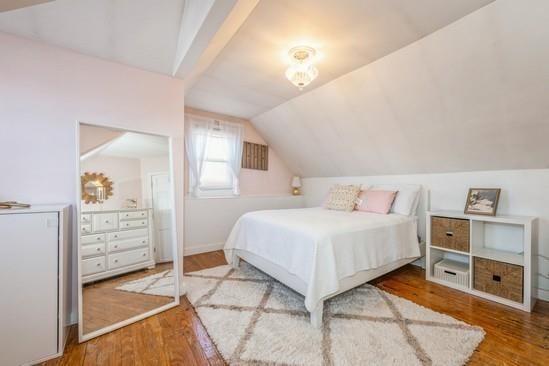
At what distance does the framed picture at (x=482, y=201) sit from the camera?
2207 millimetres

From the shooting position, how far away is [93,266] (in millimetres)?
1720

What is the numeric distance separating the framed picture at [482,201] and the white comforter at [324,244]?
22.0 inches

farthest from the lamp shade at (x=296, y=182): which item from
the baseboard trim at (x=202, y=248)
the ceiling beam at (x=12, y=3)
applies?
the ceiling beam at (x=12, y=3)

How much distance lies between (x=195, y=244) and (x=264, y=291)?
1.64 metres

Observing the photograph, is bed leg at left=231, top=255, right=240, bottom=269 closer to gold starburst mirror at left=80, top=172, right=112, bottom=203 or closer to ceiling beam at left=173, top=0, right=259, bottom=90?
gold starburst mirror at left=80, top=172, right=112, bottom=203

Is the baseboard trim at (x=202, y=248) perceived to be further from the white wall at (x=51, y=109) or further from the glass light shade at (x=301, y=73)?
the glass light shade at (x=301, y=73)

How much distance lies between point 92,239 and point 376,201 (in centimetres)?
291

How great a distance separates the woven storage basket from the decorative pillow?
110 centimetres

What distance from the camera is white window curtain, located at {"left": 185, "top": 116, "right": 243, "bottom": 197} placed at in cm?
342

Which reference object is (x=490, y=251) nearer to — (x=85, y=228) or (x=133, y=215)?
(x=133, y=215)

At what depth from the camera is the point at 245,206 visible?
3.91m

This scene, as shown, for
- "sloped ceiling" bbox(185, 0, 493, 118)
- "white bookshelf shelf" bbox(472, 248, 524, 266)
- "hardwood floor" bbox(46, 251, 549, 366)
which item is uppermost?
"sloped ceiling" bbox(185, 0, 493, 118)

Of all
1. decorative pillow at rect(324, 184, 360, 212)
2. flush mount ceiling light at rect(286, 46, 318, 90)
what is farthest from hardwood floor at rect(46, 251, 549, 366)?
flush mount ceiling light at rect(286, 46, 318, 90)

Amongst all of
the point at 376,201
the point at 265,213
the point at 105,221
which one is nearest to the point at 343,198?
the point at 376,201
